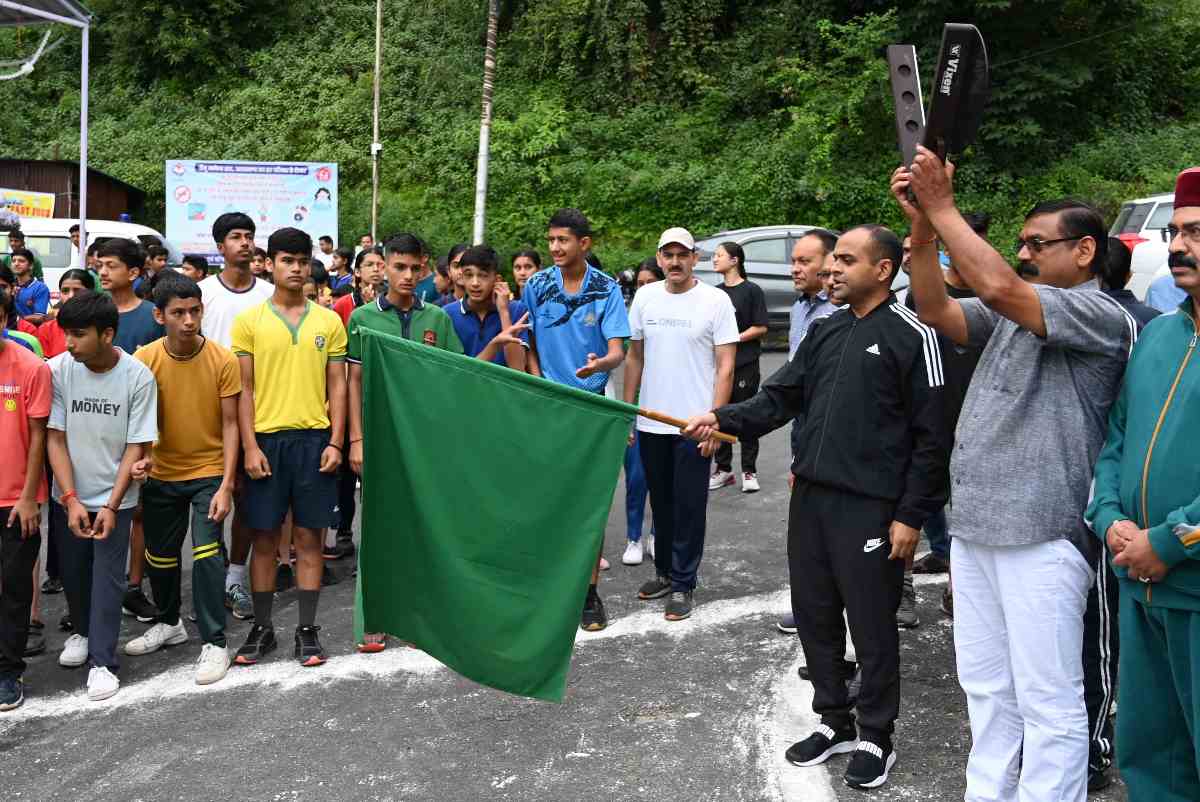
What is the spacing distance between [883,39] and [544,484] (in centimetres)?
2199

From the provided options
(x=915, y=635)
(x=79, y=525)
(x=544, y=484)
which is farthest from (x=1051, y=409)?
(x=79, y=525)

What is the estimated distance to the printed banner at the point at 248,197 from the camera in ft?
68.9

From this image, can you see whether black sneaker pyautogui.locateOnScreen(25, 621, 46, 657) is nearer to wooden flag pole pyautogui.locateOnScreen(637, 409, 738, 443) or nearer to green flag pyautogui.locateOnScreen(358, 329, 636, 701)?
green flag pyautogui.locateOnScreen(358, 329, 636, 701)

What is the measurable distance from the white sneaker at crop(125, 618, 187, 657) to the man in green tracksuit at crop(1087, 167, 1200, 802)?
447cm

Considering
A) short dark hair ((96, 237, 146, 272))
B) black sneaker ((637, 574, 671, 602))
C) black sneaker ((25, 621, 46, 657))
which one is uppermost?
short dark hair ((96, 237, 146, 272))

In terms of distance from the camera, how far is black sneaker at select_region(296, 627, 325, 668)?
5.38 meters

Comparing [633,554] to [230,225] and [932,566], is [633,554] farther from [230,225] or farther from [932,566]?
[230,225]

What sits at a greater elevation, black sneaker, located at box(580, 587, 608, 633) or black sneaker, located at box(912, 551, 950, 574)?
black sneaker, located at box(912, 551, 950, 574)

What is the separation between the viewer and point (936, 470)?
13.8 ft

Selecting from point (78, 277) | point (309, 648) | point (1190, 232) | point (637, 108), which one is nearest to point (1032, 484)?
point (1190, 232)

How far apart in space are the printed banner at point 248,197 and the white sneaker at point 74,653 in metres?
16.2

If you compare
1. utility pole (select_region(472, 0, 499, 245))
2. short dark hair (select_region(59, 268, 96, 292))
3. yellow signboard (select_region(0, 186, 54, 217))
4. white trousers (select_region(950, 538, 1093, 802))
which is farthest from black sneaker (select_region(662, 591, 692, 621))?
Answer: yellow signboard (select_region(0, 186, 54, 217))

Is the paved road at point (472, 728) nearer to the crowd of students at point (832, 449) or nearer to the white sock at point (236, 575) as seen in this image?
the crowd of students at point (832, 449)

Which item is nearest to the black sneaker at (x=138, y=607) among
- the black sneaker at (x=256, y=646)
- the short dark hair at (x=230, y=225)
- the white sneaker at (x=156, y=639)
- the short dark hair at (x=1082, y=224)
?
the white sneaker at (x=156, y=639)
